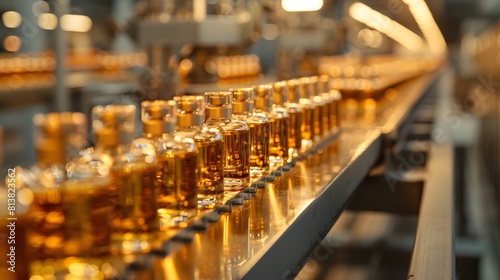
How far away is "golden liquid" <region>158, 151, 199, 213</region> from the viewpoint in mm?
1127

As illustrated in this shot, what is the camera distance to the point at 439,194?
2.00 meters

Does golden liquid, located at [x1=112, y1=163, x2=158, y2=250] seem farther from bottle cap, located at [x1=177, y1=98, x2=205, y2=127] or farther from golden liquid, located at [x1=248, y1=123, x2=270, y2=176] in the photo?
golden liquid, located at [x1=248, y1=123, x2=270, y2=176]

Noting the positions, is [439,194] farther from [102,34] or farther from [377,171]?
[102,34]

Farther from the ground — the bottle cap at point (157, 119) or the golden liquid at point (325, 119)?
the bottle cap at point (157, 119)

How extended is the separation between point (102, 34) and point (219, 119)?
26.5 feet

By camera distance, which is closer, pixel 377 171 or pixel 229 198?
Result: pixel 229 198

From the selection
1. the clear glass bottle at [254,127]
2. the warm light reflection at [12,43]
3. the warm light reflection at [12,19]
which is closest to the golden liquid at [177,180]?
the clear glass bottle at [254,127]

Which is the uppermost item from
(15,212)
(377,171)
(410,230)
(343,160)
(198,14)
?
(198,14)

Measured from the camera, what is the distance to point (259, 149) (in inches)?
60.2

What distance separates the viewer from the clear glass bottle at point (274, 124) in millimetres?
1647

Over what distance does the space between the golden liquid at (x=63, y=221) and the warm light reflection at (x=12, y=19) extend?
645 cm

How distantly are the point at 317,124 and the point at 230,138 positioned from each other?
0.82 m

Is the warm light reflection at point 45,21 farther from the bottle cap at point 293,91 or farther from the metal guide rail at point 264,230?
the metal guide rail at point 264,230

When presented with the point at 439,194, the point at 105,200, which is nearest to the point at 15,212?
the point at 105,200
